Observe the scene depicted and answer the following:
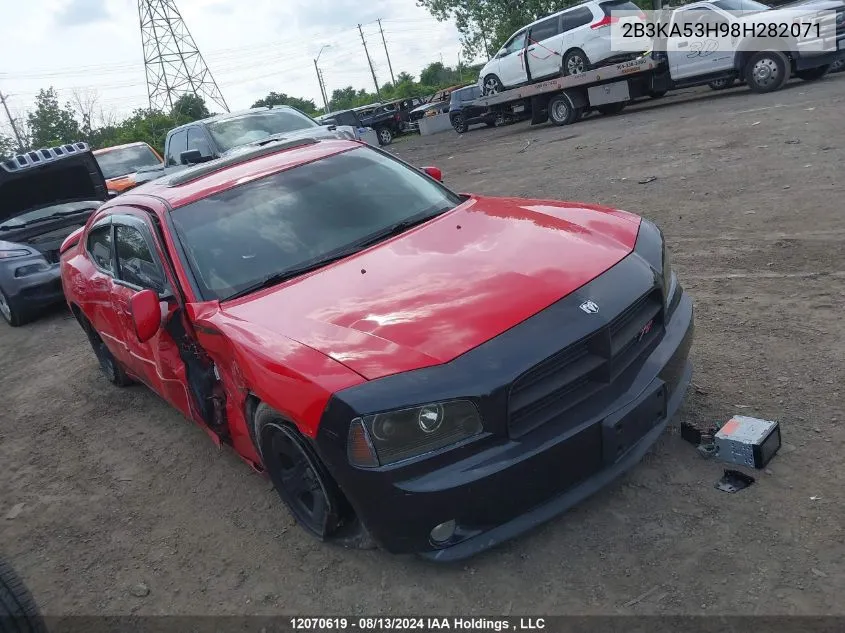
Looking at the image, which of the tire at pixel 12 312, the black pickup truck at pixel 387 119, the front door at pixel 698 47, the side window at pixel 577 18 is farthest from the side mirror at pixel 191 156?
the black pickup truck at pixel 387 119

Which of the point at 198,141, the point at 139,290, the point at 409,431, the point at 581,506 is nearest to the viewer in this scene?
the point at 409,431

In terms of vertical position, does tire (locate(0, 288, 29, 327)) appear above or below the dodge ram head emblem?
below

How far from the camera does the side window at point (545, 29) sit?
51.3 feet

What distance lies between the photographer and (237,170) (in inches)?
162

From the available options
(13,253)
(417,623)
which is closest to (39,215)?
(13,253)

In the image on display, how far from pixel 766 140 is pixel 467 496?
839 centimetres

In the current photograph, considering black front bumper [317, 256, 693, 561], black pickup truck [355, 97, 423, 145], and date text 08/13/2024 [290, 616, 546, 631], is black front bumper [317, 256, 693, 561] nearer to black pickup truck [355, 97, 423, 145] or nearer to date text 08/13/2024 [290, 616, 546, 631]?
date text 08/13/2024 [290, 616, 546, 631]

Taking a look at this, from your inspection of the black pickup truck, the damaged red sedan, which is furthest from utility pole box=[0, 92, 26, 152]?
the damaged red sedan

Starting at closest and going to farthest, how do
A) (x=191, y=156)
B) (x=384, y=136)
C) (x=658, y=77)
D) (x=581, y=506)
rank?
(x=581, y=506)
(x=191, y=156)
(x=658, y=77)
(x=384, y=136)

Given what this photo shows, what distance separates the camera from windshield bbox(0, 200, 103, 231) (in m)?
8.50

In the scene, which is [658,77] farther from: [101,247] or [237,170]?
[101,247]

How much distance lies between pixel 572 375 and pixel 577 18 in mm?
14431

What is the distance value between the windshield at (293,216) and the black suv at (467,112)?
53.5 feet

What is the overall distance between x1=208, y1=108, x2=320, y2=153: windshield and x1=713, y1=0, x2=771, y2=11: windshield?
27.8ft
